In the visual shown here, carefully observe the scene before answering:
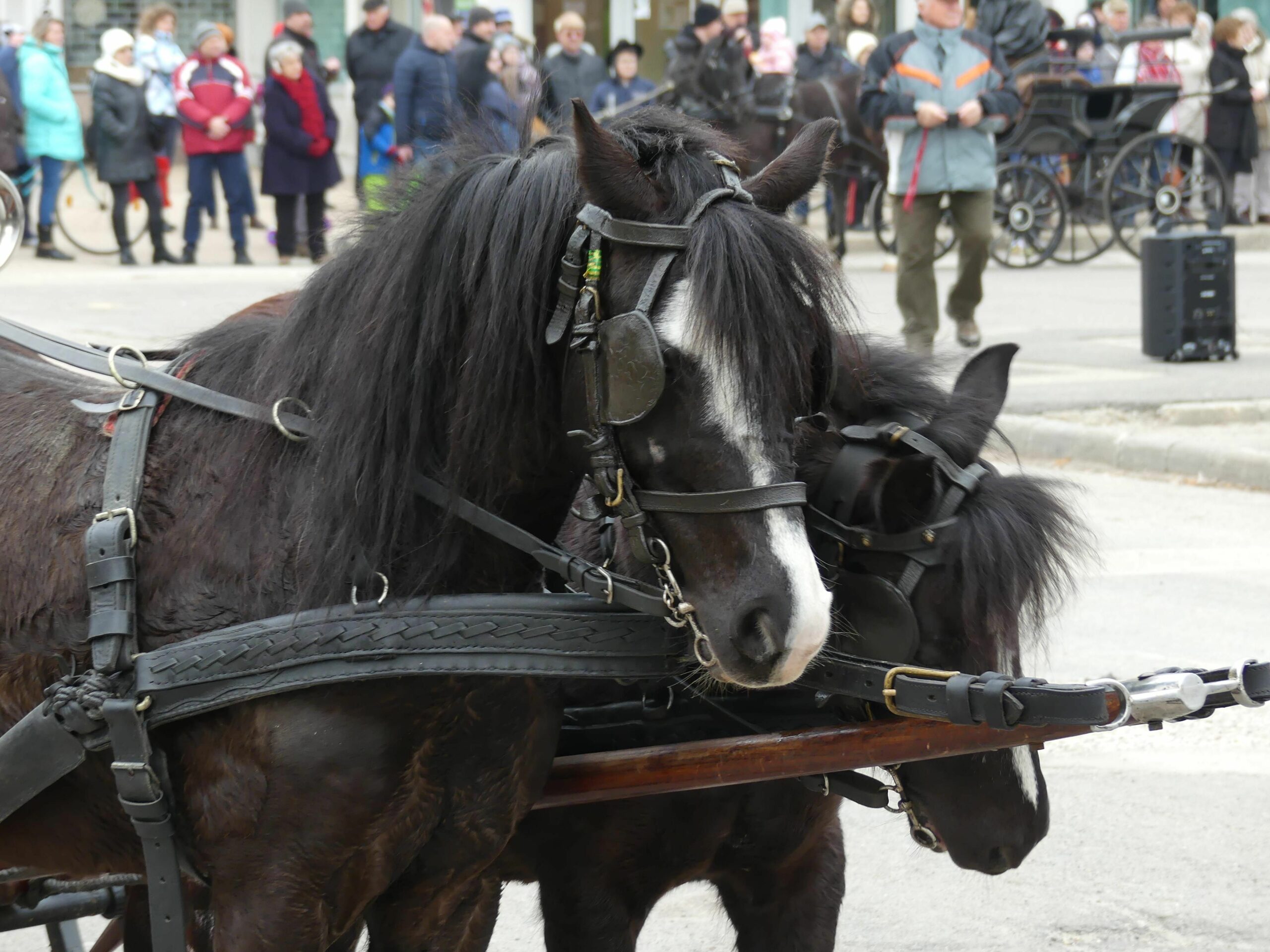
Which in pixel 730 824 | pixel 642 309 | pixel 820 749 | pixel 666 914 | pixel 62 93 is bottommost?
pixel 666 914

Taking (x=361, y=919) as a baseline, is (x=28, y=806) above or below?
above

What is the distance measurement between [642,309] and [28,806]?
1.17 metres

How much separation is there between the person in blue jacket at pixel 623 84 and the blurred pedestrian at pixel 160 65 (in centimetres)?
405

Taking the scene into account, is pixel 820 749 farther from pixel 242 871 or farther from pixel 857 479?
pixel 242 871

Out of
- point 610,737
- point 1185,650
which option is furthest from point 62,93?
point 610,737

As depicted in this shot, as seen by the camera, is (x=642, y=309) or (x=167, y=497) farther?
(x=167, y=497)

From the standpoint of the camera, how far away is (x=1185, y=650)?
5.15m

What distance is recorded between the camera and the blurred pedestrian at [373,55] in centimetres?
1619

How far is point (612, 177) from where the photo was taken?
2.14 metres

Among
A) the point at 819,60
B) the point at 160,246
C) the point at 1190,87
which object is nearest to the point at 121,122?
the point at 160,246

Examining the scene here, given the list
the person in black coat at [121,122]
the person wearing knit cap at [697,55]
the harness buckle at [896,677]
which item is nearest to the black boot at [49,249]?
the person in black coat at [121,122]

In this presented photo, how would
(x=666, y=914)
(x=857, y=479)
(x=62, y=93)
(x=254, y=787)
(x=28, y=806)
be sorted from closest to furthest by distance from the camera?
(x=254, y=787)
(x=28, y=806)
(x=857, y=479)
(x=666, y=914)
(x=62, y=93)

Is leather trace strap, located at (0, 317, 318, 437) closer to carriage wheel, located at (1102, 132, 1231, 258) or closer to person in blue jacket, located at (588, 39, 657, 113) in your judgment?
person in blue jacket, located at (588, 39, 657, 113)

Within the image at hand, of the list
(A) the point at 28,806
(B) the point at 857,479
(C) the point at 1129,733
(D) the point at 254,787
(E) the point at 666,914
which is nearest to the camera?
(D) the point at 254,787
